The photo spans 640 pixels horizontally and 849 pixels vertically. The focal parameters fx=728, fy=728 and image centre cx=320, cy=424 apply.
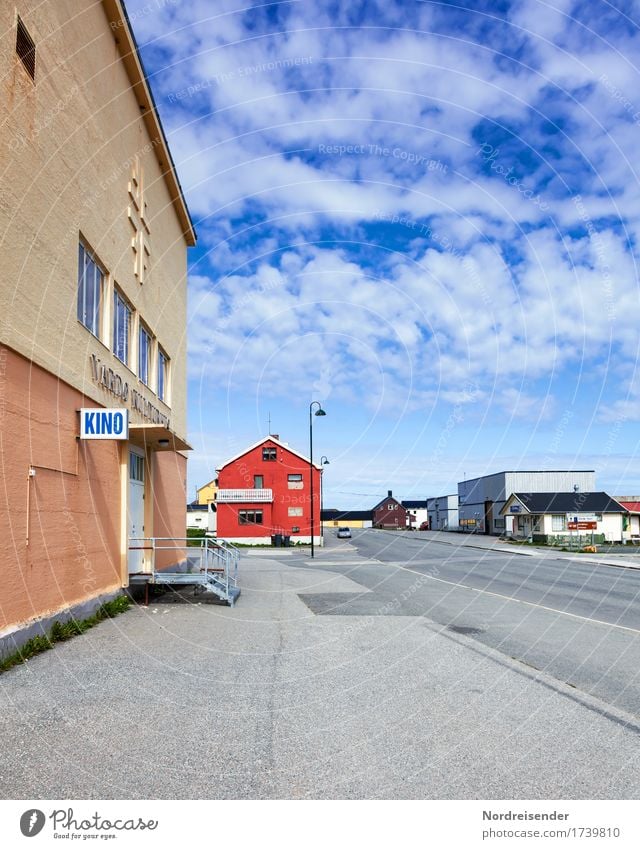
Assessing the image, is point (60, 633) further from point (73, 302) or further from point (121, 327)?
point (121, 327)

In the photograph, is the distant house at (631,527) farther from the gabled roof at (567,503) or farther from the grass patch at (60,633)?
the grass patch at (60,633)

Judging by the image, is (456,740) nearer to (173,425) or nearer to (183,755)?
(183,755)

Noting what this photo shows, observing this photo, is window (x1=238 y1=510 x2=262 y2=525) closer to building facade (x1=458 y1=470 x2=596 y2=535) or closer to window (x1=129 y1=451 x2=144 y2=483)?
building facade (x1=458 y1=470 x2=596 y2=535)

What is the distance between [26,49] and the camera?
998 cm

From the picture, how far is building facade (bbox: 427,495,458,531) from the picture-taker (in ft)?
358

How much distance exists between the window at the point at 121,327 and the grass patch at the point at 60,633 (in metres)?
5.28

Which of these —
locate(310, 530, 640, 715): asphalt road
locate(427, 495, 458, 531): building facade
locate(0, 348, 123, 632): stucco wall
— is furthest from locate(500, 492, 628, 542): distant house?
locate(0, 348, 123, 632): stucco wall

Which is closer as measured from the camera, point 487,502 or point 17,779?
point 17,779

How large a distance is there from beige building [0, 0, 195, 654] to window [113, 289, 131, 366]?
0.06 m

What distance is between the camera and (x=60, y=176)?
11.4 m

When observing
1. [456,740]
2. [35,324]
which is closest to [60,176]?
[35,324]

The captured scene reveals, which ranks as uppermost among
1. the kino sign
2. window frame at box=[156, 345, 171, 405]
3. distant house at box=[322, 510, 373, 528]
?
window frame at box=[156, 345, 171, 405]

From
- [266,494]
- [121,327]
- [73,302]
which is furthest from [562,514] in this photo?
[73,302]
